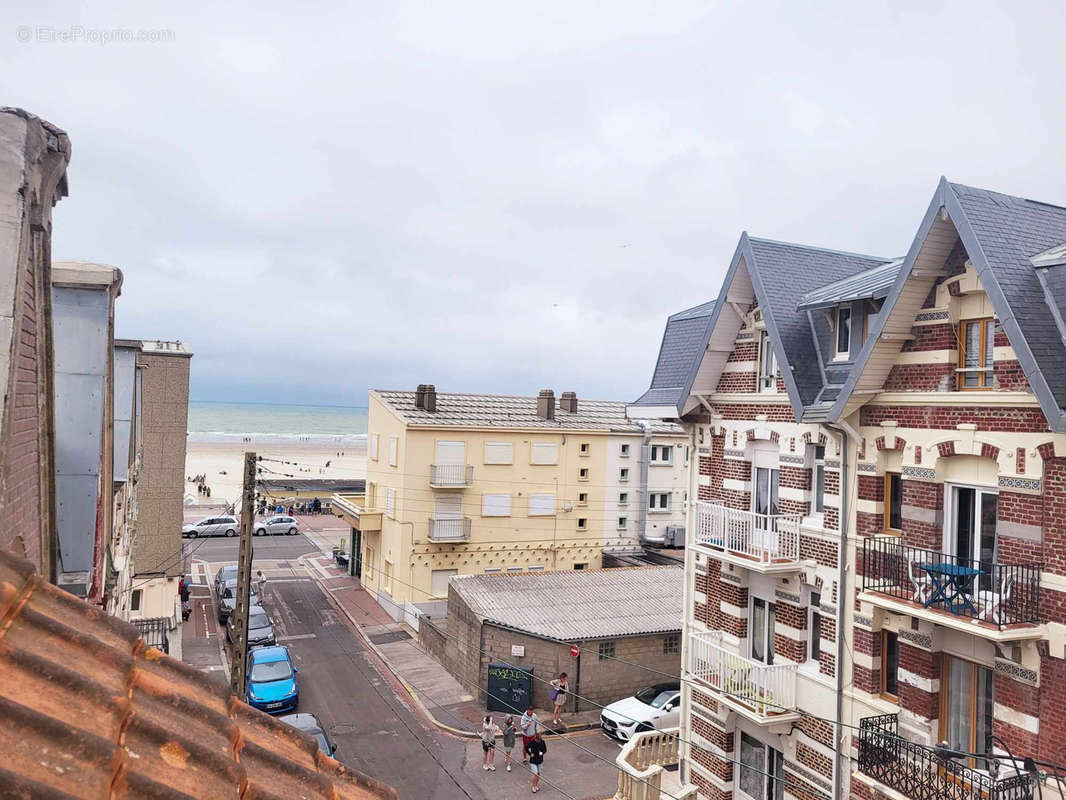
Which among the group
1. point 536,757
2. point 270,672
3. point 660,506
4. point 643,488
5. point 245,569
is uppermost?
point 245,569

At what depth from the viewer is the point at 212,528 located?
5188 cm

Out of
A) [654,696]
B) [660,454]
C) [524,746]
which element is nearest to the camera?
[524,746]

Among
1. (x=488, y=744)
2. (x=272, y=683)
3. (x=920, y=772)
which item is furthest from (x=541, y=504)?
(x=920, y=772)

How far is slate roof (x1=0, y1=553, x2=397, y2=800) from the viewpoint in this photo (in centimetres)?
192

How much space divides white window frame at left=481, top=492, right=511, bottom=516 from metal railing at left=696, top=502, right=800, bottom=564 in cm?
1962

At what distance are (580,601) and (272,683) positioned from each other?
37.6ft

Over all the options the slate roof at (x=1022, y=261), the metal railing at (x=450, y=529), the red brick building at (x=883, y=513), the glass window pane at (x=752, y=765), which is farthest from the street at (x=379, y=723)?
the slate roof at (x=1022, y=261)

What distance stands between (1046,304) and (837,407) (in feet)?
11.7

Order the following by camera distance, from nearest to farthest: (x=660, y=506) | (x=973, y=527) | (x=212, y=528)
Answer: (x=973, y=527) → (x=660, y=506) → (x=212, y=528)

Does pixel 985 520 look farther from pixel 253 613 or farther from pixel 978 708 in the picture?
pixel 253 613

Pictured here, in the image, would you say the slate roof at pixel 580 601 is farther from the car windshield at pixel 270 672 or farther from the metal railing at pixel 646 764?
the car windshield at pixel 270 672

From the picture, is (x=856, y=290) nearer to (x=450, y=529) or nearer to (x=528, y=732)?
(x=528, y=732)

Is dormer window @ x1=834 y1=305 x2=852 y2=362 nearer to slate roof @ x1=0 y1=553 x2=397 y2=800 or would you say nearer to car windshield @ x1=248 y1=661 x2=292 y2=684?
slate roof @ x1=0 y1=553 x2=397 y2=800

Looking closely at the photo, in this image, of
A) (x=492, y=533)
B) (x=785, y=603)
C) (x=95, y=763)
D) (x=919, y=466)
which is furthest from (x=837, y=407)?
(x=492, y=533)
